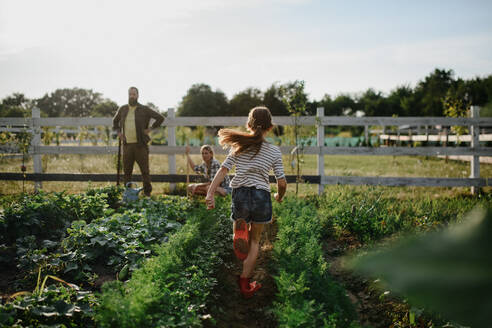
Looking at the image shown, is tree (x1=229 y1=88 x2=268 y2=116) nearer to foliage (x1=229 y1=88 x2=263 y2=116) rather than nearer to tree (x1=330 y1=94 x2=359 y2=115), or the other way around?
foliage (x1=229 y1=88 x2=263 y2=116)

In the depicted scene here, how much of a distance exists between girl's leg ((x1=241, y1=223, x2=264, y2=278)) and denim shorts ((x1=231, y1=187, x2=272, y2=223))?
83 mm

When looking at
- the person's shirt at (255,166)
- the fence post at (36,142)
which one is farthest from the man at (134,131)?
the person's shirt at (255,166)

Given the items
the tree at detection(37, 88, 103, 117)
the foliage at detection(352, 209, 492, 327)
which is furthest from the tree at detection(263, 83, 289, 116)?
the tree at detection(37, 88, 103, 117)

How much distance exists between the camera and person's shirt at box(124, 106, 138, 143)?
7142 millimetres

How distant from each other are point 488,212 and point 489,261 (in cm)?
4

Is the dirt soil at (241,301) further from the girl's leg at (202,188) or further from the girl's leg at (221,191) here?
the girl's leg at (202,188)

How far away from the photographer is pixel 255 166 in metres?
3.61

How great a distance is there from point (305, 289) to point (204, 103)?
63.3m

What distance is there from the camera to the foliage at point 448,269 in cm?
31

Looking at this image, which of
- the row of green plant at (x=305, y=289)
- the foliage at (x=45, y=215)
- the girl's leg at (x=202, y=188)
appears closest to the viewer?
the row of green plant at (x=305, y=289)

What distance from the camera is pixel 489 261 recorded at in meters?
0.32

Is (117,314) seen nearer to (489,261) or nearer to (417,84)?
(489,261)

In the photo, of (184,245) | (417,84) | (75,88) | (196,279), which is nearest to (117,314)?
(196,279)

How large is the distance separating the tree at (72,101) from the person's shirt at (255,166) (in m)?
94.8
